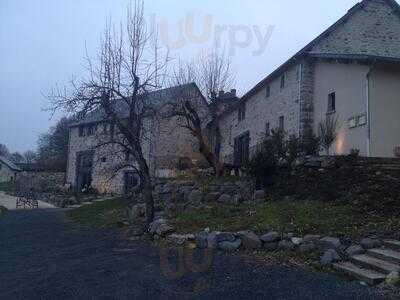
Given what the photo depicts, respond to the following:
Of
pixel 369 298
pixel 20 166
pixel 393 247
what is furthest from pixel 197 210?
pixel 20 166

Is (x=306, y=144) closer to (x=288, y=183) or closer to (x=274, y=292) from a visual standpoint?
(x=288, y=183)

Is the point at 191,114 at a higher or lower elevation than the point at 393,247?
higher

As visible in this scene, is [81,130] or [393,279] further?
[81,130]

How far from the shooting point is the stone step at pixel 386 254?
27.5ft

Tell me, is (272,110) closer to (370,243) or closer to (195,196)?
(195,196)

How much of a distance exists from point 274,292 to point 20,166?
196 ft

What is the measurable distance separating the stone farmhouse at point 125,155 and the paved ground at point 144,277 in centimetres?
1064

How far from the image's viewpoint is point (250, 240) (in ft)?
35.3

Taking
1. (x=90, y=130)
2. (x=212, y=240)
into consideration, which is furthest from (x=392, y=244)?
(x=90, y=130)

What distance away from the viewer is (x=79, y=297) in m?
7.73

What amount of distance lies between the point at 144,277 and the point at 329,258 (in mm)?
3532

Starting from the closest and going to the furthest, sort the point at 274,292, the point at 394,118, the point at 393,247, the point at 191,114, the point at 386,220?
the point at 274,292, the point at 393,247, the point at 386,220, the point at 394,118, the point at 191,114

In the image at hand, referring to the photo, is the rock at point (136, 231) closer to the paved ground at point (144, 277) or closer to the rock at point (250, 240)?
the paved ground at point (144, 277)

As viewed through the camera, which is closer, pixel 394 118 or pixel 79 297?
pixel 79 297
